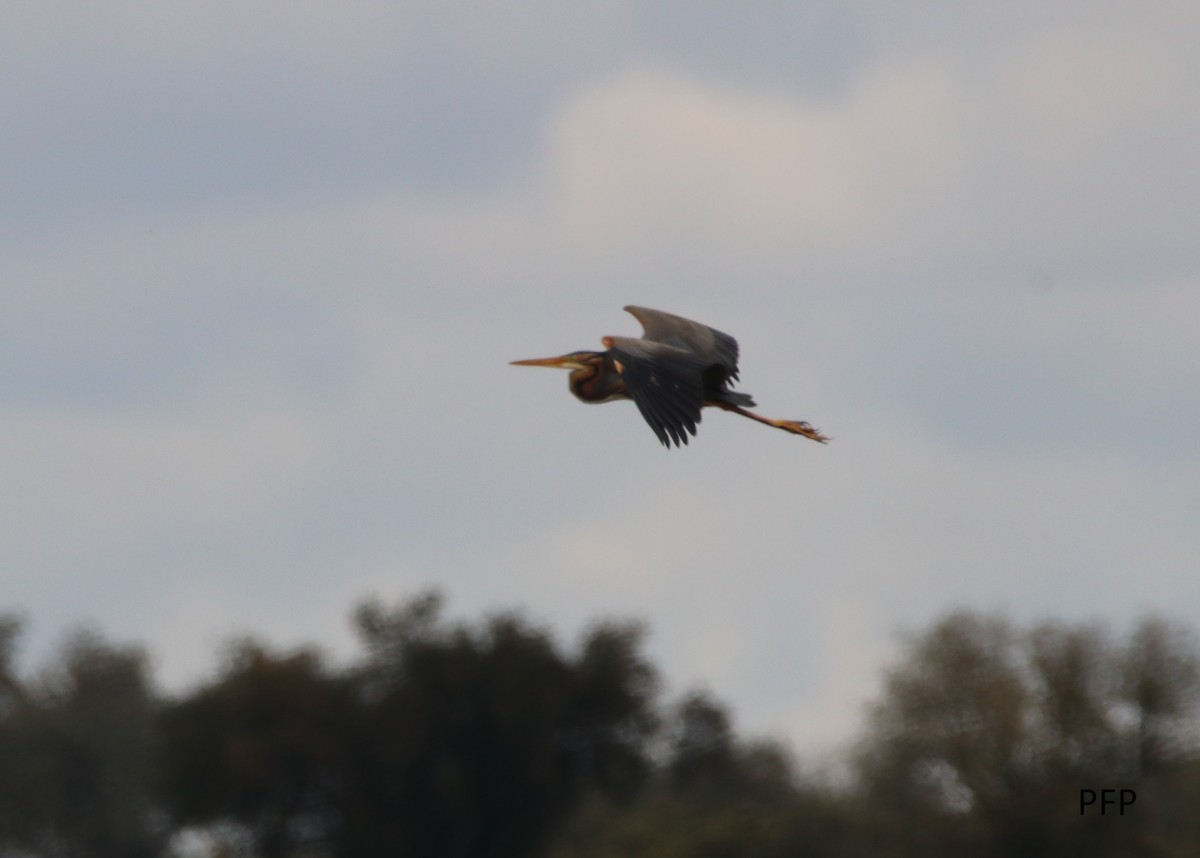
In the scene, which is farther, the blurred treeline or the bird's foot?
the blurred treeline

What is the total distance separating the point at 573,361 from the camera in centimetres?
1842

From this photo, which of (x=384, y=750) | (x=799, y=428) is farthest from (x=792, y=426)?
(x=384, y=750)

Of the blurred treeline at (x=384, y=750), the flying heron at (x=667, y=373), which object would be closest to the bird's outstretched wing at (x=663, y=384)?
the flying heron at (x=667, y=373)

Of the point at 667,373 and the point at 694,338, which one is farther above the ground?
the point at 694,338

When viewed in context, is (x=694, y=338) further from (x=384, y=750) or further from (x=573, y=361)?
(x=384, y=750)

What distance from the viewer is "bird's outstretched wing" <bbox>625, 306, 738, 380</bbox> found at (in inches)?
718

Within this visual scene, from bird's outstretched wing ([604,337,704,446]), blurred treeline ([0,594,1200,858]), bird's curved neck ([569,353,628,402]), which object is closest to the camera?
bird's outstretched wing ([604,337,704,446])

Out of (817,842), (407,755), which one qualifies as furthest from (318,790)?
(817,842)

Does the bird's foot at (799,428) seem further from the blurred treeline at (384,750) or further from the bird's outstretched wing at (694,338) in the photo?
the blurred treeline at (384,750)

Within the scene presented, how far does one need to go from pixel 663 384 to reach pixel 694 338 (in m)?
2.51

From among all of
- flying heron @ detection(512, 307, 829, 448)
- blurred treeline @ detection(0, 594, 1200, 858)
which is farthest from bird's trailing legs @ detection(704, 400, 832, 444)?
blurred treeline @ detection(0, 594, 1200, 858)

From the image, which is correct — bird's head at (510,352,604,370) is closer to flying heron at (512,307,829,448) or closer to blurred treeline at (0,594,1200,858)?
flying heron at (512,307,829,448)

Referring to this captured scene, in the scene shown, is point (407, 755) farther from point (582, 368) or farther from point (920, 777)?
point (582, 368)

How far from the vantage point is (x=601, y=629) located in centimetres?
4459
